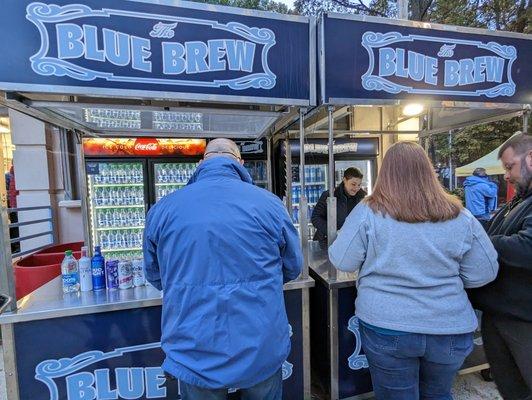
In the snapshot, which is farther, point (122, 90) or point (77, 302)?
point (77, 302)

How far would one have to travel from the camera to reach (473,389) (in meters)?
2.57

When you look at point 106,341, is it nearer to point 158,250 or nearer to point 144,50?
point 158,250

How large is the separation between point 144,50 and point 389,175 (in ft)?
4.88

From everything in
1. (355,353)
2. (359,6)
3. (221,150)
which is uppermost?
(359,6)

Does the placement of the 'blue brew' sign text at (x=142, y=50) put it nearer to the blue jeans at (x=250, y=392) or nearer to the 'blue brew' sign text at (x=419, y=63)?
the 'blue brew' sign text at (x=419, y=63)

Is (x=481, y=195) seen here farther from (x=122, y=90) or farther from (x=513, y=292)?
(x=122, y=90)

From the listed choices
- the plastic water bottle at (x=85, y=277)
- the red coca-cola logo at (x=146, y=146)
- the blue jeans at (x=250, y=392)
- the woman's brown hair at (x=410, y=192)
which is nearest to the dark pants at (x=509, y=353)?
the woman's brown hair at (x=410, y=192)

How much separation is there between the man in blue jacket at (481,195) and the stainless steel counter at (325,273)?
489 centimetres

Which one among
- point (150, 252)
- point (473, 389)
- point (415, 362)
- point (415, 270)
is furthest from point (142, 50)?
point (473, 389)

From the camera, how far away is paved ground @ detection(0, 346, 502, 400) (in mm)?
2475

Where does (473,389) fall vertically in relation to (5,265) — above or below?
below

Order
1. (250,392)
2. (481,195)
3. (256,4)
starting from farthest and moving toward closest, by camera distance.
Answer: (256,4)
(481,195)
(250,392)

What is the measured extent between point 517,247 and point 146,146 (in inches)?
167

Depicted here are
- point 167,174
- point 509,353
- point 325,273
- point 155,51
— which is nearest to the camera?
point 509,353
